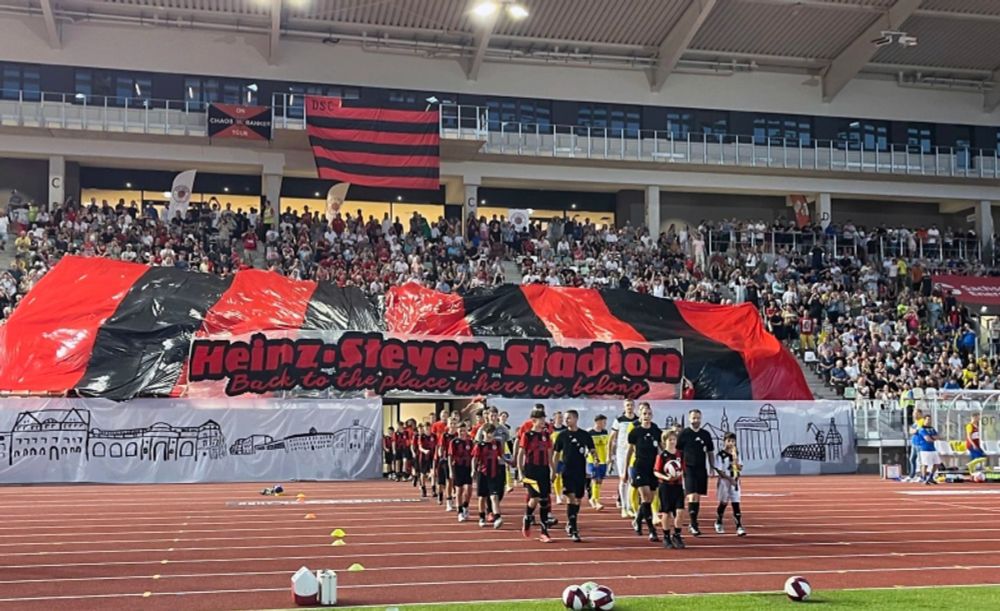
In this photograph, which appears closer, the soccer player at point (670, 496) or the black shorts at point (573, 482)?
the soccer player at point (670, 496)

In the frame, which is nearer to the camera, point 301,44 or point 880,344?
point 880,344

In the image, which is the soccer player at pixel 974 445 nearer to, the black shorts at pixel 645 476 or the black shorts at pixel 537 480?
the black shorts at pixel 645 476

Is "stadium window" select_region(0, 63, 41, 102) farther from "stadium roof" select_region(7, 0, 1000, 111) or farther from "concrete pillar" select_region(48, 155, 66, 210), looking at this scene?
"concrete pillar" select_region(48, 155, 66, 210)

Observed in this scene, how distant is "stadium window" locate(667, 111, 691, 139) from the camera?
4416 centimetres

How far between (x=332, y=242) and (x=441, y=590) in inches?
1053

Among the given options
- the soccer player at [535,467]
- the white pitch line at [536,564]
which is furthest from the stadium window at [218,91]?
the white pitch line at [536,564]

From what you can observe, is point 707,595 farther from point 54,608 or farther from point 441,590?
point 54,608

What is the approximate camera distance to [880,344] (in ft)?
109

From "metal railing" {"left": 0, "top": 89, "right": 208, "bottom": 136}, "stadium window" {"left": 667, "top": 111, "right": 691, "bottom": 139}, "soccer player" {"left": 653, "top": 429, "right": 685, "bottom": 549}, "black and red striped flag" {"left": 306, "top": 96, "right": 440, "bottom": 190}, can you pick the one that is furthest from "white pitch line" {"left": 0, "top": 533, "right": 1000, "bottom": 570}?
"stadium window" {"left": 667, "top": 111, "right": 691, "bottom": 139}

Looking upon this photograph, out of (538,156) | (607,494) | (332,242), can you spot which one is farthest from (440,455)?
(538,156)

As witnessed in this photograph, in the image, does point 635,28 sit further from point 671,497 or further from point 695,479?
point 671,497

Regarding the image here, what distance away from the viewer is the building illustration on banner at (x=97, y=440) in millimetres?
23219

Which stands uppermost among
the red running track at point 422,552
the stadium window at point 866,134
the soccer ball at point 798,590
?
the stadium window at point 866,134

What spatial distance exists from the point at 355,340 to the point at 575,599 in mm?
18030
